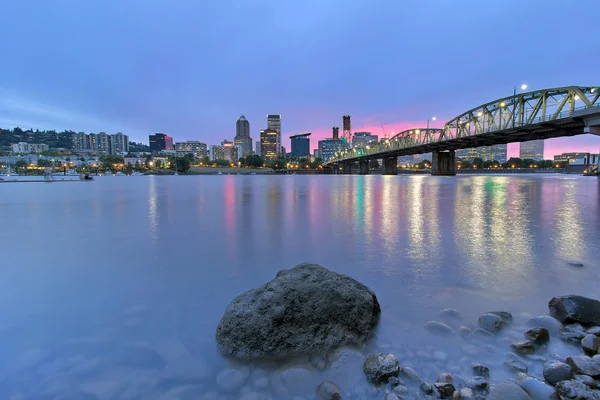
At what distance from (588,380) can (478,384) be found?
875 mm

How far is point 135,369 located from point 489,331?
12.1 feet

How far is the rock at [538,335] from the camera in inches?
124

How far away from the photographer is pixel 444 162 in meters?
78.0

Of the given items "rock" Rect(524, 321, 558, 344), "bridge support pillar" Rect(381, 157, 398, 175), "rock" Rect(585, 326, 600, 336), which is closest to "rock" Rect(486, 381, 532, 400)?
"rock" Rect(524, 321, 558, 344)

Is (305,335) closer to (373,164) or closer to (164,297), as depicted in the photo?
(164,297)

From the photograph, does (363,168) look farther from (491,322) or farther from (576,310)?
(491,322)

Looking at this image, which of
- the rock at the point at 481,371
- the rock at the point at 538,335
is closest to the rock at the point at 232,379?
the rock at the point at 481,371

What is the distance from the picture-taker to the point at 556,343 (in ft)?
10.2

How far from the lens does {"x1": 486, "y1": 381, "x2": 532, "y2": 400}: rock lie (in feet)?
7.60

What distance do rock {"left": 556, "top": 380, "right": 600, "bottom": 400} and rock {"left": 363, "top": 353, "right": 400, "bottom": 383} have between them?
3.98 ft

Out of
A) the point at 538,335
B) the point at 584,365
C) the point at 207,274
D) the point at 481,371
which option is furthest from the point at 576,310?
the point at 207,274

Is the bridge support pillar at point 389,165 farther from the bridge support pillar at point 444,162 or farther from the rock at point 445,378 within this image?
the rock at point 445,378

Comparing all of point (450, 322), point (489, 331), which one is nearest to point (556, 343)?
point (489, 331)

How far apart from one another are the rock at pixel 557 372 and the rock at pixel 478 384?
55 cm
